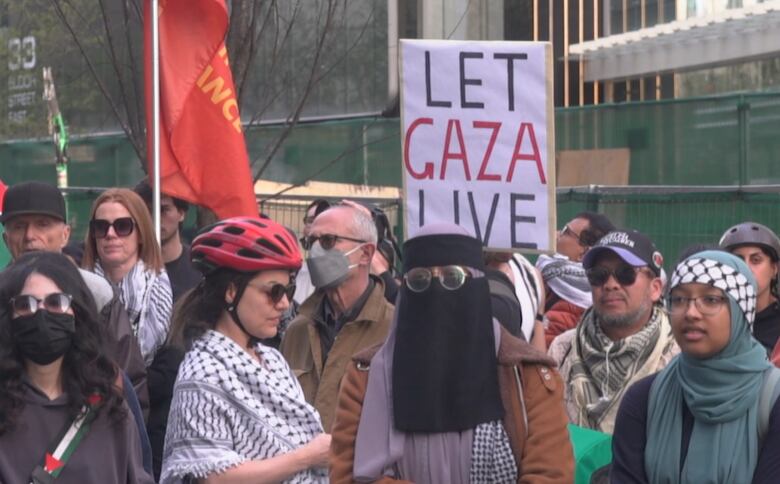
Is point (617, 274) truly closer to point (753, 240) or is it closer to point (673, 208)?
point (753, 240)

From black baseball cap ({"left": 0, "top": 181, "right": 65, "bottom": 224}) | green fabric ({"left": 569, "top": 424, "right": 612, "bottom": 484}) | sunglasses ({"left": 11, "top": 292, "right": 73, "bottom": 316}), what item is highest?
black baseball cap ({"left": 0, "top": 181, "right": 65, "bottom": 224})

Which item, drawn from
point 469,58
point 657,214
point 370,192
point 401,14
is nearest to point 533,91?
point 469,58

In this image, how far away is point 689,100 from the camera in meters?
16.6

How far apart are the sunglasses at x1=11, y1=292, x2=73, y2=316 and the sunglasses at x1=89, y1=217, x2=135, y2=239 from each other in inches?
95.5

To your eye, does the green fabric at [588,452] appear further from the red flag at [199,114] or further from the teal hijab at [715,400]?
the red flag at [199,114]

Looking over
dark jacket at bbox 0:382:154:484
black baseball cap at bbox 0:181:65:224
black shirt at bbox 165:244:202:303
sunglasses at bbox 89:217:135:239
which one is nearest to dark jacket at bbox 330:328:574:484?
dark jacket at bbox 0:382:154:484

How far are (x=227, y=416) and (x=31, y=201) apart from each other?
2.58m

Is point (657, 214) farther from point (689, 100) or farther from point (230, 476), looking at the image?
point (230, 476)

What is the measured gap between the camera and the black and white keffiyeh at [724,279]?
511 cm

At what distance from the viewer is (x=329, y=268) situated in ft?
22.3

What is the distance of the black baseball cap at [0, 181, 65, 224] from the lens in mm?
7484

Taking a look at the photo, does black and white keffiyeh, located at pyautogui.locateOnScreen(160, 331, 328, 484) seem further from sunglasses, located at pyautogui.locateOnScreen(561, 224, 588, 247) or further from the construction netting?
the construction netting

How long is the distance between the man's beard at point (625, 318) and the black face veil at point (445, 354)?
193 cm

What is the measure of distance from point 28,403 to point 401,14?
66.4 ft
